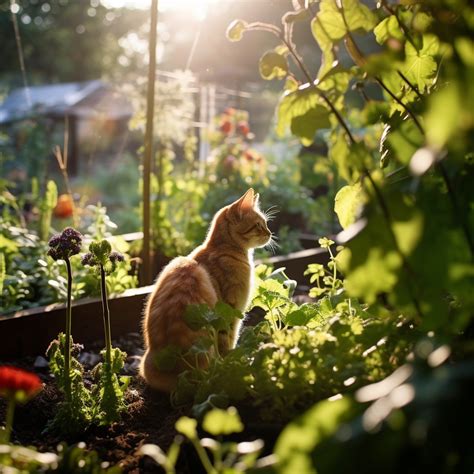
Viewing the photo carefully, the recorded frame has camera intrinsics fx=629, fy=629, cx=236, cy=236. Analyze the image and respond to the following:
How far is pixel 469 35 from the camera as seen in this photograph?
106 centimetres

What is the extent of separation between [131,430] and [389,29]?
1.49 meters

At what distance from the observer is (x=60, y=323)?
3176 mm

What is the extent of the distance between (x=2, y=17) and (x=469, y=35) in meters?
21.5

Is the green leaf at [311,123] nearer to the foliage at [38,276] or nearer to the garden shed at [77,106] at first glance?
the foliage at [38,276]

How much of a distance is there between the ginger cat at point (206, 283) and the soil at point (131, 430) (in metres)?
0.10

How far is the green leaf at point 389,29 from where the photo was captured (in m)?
1.83

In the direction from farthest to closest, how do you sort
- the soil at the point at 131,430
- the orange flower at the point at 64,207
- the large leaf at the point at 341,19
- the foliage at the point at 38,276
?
1. the orange flower at the point at 64,207
2. the foliage at the point at 38,276
3. the soil at the point at 131,430
4. the large leaf at the point at 341,19

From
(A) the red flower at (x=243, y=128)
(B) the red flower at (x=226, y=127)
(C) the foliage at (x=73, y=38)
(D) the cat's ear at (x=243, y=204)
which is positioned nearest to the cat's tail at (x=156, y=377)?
(D) the cat's ear at (x=243, y=204)

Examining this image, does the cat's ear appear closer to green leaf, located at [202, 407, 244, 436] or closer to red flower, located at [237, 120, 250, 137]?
green leaf, located at [202, 407, 244, 436]

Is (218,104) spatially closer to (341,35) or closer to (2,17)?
(341,35)

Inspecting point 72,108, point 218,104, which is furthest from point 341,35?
point 72,108

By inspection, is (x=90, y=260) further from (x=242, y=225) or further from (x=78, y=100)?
(x=78, y=100)

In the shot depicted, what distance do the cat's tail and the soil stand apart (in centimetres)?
5

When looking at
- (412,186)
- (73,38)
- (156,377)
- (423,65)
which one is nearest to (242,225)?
(156,377)
